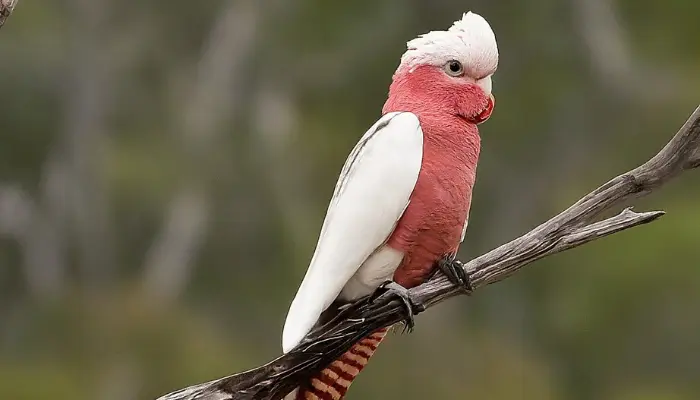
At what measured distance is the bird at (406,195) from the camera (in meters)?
0.70

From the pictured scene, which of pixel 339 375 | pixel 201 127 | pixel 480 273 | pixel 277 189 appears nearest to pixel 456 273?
pixel 480 273

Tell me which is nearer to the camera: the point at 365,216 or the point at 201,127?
the point at 365,216

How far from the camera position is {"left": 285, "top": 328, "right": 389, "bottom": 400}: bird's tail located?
71 cm

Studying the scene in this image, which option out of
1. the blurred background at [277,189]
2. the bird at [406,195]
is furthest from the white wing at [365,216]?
the blurred background at [277,189]

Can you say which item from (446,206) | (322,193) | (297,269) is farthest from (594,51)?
(446,206)

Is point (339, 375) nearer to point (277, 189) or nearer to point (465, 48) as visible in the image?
point (465, 48)

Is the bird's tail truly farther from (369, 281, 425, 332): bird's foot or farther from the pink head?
the pink head

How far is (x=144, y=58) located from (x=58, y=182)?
0.87 feet

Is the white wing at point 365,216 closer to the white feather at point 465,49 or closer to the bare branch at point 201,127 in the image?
the white feather at point 465,49

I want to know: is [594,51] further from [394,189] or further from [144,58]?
[394,189]

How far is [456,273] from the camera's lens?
27.9 inches

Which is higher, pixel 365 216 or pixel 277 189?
pixel 277 189

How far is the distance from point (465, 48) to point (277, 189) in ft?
2.72

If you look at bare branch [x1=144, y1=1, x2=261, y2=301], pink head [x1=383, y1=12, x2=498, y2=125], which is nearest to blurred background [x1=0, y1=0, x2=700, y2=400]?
bare branch [x1=144, y1=1, x2=261, y2=301]
